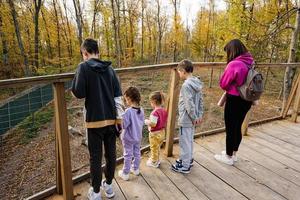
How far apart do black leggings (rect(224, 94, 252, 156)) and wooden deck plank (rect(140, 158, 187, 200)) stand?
0.95 m

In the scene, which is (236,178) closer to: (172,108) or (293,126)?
(172,108)

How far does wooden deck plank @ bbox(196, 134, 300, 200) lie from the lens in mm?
2619

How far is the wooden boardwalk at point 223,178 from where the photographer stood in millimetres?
2529

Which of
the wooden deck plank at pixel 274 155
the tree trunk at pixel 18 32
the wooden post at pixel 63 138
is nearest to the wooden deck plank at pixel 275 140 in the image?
the wooden deck plank at pixel 274 155

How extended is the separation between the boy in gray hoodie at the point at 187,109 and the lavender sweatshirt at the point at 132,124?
0.50 m

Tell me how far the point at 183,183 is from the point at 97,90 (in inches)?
57.5

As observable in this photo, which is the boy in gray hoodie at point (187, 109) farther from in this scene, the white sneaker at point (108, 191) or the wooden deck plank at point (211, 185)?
the white sneaker at point (108, 191)

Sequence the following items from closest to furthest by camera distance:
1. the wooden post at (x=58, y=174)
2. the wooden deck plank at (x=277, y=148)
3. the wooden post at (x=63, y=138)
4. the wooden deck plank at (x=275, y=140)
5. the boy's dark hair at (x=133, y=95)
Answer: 1. the wooden post at (x=63, y=138)
2. the wooden post at (x=58, y=174)
3. the boy's dark hair at (x=133, y=95)
4. the wooden deck plank at (x=277, y=148)
5. the wooden deck plank at (x=275, y=140)

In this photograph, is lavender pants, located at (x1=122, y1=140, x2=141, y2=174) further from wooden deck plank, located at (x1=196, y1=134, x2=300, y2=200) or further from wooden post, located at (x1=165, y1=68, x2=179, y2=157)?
wooden deck plank, located at (x1=196, y1=134, x2=300, y2=200)

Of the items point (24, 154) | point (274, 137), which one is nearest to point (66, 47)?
point (24, 154)

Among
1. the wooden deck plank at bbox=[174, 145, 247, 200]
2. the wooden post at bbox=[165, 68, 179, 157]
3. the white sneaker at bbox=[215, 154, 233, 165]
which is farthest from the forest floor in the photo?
the wooden deck plank at bbox=[174, 145, 247, 200]

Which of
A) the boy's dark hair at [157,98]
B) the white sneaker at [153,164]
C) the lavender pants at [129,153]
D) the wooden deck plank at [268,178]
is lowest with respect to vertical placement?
the wooden deck plank at [268,178]

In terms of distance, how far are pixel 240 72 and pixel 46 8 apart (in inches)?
777

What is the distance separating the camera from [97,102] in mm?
2051
